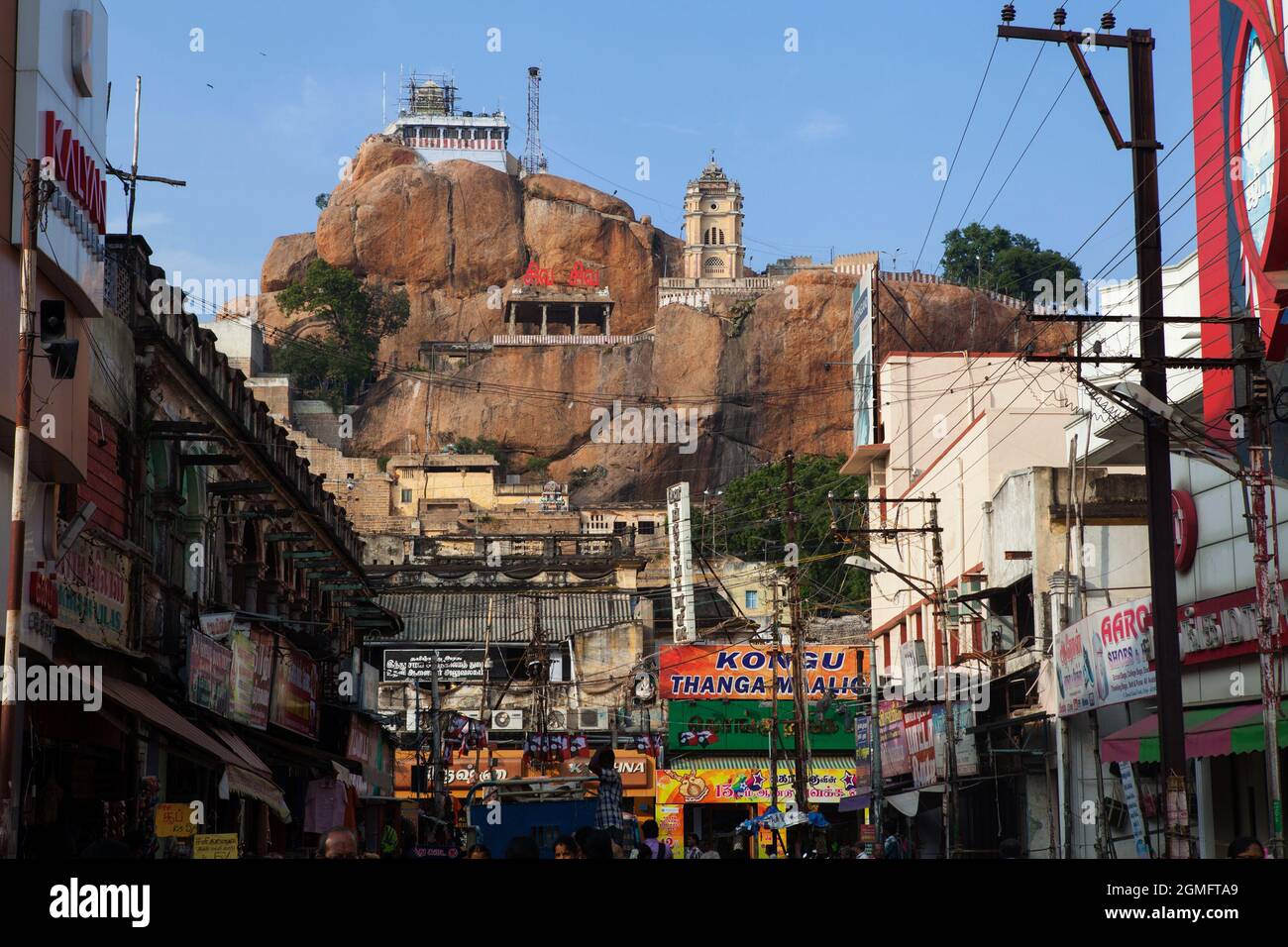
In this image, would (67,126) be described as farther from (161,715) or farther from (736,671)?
(736,671)

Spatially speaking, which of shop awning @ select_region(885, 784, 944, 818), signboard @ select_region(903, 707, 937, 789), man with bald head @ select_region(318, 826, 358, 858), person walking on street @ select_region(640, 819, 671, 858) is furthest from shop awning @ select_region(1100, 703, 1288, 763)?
man with bald head @ select_region(318, 826, 358, 858)

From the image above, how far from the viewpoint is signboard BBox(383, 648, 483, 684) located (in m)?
55.1

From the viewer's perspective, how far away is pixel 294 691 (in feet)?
93.2

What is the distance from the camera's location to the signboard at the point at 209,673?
20719mm

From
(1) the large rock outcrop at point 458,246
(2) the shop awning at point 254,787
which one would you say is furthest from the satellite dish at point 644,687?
(1) the large rock outcrop at point 458,246

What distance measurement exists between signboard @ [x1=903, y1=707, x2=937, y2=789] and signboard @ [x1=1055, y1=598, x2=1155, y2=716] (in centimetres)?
758

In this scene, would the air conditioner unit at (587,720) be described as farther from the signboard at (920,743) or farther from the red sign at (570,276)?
the red sign at (570,276)

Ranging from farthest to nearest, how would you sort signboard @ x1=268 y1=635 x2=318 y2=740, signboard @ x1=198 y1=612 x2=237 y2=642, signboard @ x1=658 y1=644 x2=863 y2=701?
signboard @ x1=658 y1=644 x2=863 y2=701, signboard @ x1=268 y1=635 x2=318 y2=740, signboard @ x1=198 y1=612 x2=237 y2=642

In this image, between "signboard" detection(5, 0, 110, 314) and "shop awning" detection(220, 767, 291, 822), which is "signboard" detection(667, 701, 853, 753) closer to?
"shop awning" detection(220, 767, 291, 822)

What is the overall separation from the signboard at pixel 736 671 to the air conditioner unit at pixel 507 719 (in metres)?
7.36

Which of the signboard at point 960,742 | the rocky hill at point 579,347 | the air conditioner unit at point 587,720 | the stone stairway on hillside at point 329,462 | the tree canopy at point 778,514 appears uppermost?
the rocky hill at point 579,347

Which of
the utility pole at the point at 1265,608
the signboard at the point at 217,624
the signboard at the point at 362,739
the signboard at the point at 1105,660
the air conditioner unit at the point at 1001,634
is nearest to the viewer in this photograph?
the utility pole at the point at 1265,608
